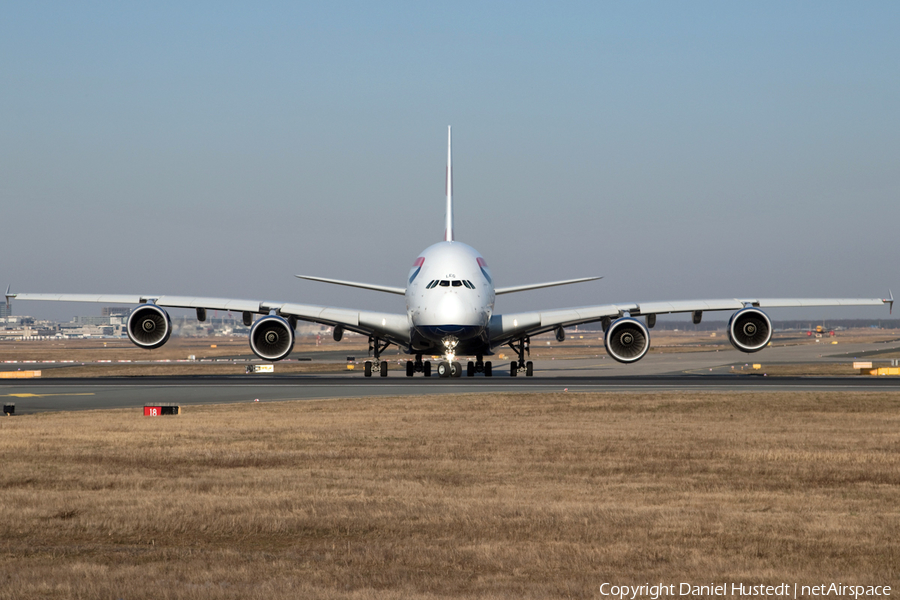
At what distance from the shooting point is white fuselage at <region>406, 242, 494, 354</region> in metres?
40.7

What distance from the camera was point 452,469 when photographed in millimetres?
14172

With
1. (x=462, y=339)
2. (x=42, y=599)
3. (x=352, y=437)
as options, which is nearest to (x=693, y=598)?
(x=42, y=599)

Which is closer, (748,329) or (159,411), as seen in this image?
(159,411)

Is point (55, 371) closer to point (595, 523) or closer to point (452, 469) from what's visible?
point (452, 469)

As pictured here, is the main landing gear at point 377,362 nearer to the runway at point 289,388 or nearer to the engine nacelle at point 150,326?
the runway at point 289,388

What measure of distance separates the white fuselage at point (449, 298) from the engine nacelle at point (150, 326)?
10755 mm

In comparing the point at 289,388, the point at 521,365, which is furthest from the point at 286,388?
the point at 521,365

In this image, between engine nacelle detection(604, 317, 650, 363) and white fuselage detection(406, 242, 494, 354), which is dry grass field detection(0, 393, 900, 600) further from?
engine nacelle detection(604, 317, 650, 363)

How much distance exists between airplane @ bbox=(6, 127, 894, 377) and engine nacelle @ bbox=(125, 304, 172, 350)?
0.04 meters

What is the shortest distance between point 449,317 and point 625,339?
8061mm

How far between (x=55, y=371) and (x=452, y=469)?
4990 cm

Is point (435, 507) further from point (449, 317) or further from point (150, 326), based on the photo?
point (150, 326)

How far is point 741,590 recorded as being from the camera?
7465 millimetres

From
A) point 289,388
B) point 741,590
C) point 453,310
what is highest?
point 453,310
